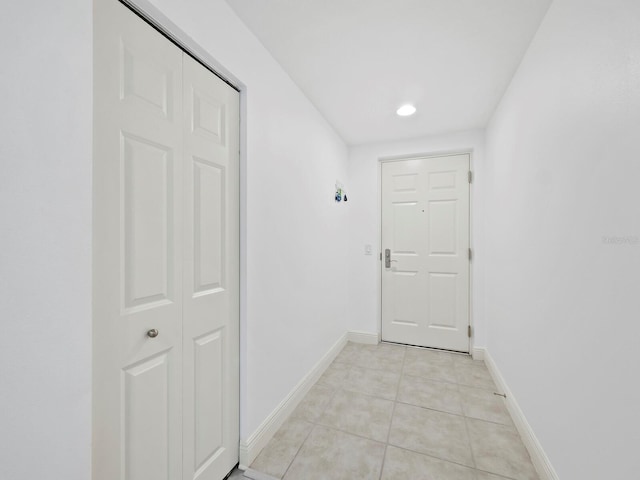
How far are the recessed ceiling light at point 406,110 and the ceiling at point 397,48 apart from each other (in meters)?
0.05

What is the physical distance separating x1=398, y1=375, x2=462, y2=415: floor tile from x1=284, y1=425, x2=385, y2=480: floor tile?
596mm

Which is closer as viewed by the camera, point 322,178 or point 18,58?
point 18,58

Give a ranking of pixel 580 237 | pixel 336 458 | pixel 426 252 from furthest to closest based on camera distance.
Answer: pixel 426 252 < pixel 336 458 < pixel 580 237

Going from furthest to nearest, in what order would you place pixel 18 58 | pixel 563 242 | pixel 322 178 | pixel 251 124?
pixel 322 178
pixel 251 124
pixel 563 242
pixel 18 58

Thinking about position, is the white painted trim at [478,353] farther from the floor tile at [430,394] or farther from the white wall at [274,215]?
the white wall at [274,215]

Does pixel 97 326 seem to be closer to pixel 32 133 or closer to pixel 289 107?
pixel 32 133

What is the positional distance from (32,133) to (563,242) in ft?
6.21

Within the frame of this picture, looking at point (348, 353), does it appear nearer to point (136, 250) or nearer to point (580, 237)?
point (580, 237)

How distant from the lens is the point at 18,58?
0.67 metres

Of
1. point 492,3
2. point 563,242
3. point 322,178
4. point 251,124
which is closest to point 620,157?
point 563,242

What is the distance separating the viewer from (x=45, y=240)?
2.33 feet

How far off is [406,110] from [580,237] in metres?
1.84

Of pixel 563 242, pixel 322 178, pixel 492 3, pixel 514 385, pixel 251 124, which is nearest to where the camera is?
pixel 563 242

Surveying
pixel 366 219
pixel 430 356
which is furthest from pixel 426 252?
pixel 430 356
